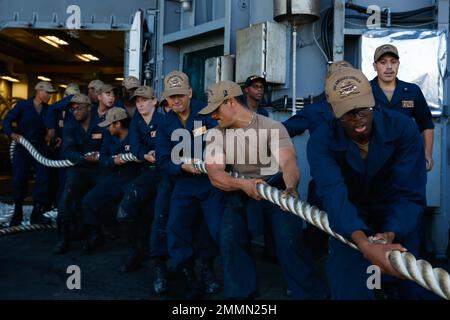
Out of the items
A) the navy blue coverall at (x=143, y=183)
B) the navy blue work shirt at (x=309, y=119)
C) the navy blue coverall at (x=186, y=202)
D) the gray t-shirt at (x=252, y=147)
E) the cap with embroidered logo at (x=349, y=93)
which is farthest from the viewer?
the navy blue coverall at (x=143, y=183)

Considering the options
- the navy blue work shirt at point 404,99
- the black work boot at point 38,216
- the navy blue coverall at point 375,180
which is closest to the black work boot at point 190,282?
A: the navy blue coverall at point 375,180

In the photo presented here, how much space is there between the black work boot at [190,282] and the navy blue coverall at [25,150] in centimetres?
364

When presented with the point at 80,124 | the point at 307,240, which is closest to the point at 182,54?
the point at 80,124

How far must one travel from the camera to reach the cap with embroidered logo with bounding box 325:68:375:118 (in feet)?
8.19

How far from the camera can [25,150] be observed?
7312 mm

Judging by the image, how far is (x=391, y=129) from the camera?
271cm

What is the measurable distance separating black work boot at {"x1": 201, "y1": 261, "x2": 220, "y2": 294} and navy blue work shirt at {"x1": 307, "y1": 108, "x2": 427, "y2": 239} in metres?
1.89

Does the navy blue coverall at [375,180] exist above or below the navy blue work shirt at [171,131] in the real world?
below

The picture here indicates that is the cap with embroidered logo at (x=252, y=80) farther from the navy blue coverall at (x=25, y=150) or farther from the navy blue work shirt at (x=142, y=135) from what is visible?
the navy blue coverall at (x=25, y=150)

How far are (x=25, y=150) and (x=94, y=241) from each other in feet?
7.21

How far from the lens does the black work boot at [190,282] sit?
13.8ft

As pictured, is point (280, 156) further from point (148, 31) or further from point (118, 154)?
point (148, 31)

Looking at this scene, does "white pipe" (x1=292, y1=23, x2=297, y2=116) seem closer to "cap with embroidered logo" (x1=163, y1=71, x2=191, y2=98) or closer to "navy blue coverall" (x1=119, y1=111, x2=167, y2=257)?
"navy blue coverall" (x1=119, y1=111, x2=167, y2=257)

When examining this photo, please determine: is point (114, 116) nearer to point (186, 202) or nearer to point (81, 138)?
point (81, 138)
